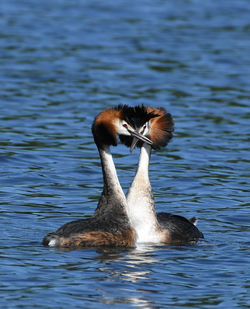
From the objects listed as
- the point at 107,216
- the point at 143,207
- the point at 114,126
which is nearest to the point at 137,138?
the point at 114,126

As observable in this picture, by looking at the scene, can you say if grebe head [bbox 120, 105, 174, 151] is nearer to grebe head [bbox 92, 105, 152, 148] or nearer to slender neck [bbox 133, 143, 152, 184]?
slender neck [bbox 133, 143, 152, 184]

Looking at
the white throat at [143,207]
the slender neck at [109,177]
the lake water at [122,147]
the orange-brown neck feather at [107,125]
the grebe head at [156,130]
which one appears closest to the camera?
the lake water at [122,147]

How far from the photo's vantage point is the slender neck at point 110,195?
1171 centimetres

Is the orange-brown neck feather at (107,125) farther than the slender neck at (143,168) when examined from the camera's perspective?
No

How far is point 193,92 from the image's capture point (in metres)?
21.6

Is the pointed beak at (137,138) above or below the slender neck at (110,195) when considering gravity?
above

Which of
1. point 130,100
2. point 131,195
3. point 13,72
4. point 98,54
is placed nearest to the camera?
point 131,195

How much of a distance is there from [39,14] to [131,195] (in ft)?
61.3

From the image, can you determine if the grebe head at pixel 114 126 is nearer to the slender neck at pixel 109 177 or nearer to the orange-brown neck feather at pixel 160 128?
the slender neck at pixel 109 177

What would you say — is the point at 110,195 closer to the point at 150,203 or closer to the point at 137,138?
the point at 150,203

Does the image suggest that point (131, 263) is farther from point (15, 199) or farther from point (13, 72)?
point (13, 72)

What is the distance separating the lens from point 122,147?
17828mm

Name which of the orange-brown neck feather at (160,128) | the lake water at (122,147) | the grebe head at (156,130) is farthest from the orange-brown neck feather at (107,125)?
the lake water at (122,147)

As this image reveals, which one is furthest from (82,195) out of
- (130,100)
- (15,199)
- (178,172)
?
(130,100)
